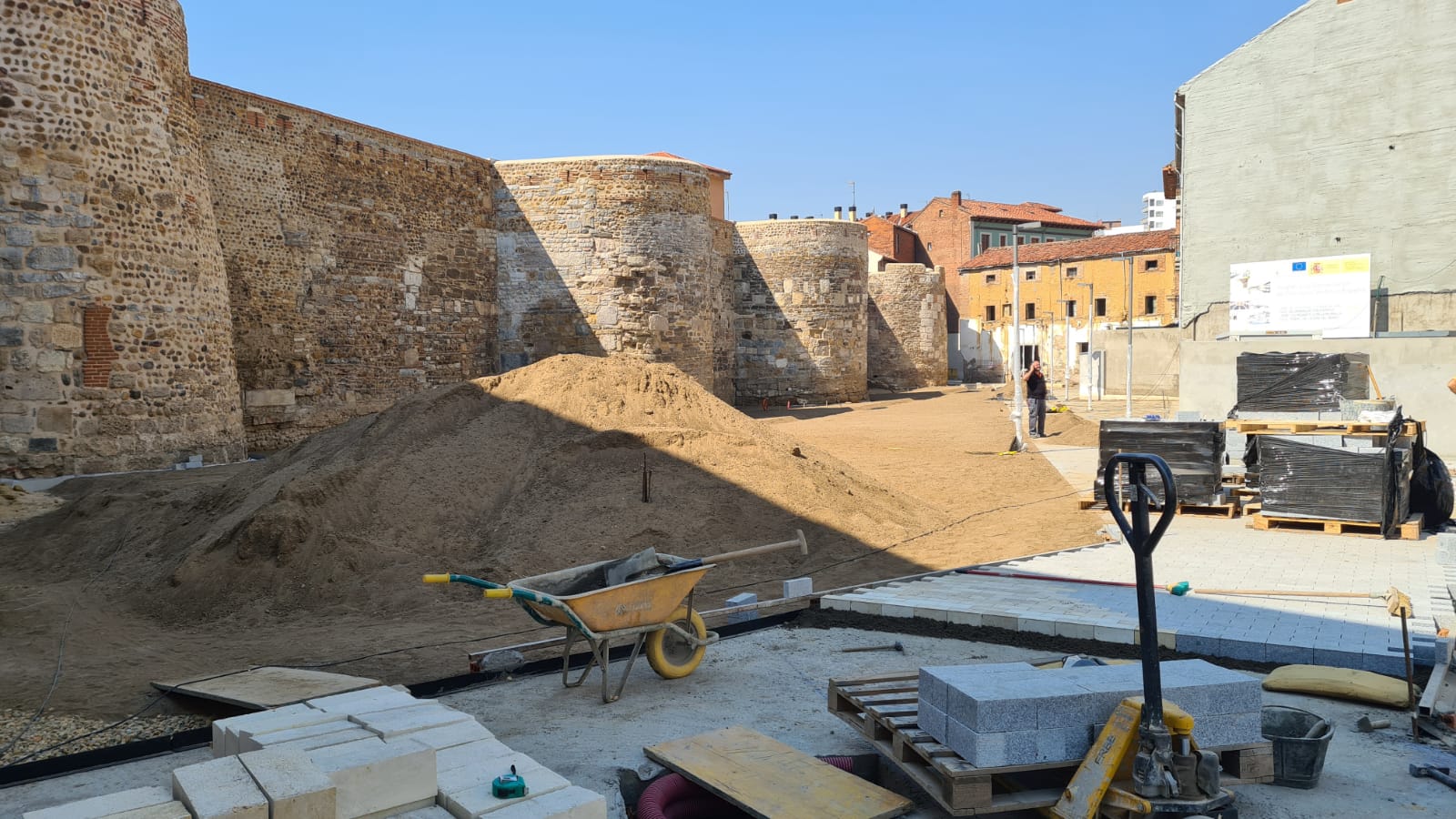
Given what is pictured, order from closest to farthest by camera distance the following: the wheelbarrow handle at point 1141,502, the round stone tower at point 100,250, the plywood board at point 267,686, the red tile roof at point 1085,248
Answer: the wheelbarrow handle at point 1141,502, the plywood board at point 267,686, the round stone tower at point 100,250, the red tile roof at point 1085,248

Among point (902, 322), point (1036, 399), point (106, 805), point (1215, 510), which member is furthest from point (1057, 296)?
point (106, 805)

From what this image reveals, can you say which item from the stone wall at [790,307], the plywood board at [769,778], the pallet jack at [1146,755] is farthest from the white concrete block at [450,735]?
the stone wall at [790,307]

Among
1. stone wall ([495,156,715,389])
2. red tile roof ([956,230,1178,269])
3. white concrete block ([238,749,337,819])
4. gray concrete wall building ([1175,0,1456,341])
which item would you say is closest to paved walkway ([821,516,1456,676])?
white concrete block ([238,749,337,819])

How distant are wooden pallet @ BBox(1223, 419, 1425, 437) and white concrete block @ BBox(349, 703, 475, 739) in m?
10.1

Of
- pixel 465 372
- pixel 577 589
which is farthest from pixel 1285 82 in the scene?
pixel 577 589

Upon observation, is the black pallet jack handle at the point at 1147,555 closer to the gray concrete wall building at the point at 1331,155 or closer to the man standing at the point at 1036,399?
the man standing at the point at 1036,399

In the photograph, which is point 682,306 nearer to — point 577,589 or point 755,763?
point 577,589

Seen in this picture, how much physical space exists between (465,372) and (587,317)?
3.05 m

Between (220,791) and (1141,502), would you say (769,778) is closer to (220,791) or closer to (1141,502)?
(1141,502)

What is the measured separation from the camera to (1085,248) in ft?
165

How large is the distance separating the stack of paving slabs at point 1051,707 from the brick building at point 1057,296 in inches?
1686

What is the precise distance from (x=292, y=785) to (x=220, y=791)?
0.74 feet

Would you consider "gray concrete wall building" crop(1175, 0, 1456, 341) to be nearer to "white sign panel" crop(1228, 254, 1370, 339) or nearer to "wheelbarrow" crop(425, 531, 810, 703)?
"white sign panel" crop(1228, 254, 1370, 339)

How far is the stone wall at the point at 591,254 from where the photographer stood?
78.4ft
